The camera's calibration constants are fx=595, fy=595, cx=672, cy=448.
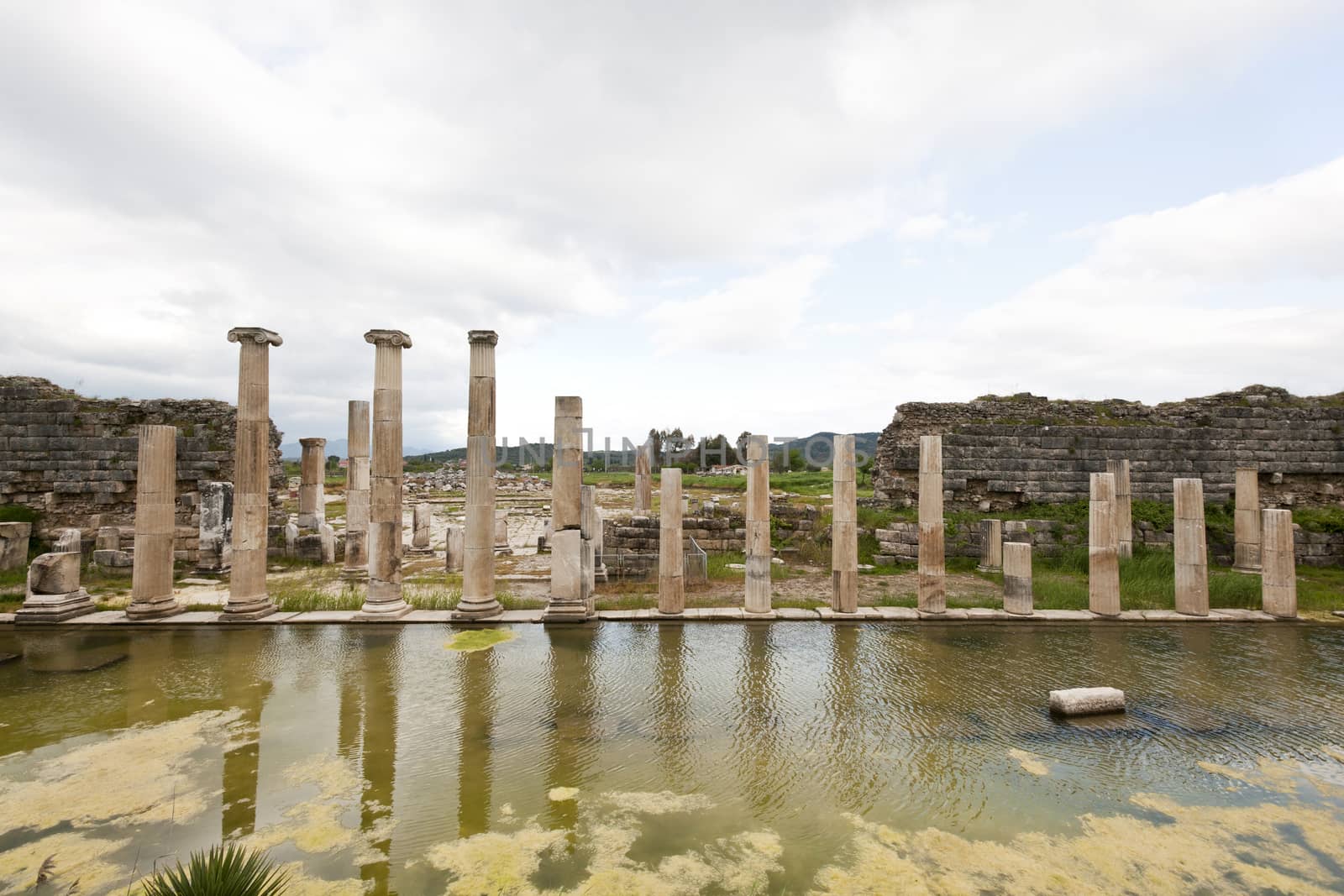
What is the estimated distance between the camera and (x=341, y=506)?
28.6 m

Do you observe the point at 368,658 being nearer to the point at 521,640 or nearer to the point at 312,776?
the point at 521,640

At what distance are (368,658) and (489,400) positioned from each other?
15.6 ft

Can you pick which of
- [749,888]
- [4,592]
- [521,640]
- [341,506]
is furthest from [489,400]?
[341,506]

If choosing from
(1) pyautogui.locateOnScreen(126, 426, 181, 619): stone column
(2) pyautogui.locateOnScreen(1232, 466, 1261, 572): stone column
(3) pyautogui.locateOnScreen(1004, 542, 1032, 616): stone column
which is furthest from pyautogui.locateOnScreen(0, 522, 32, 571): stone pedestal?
(2) pyautogui.locateOnScreen(1232, 466, 1261, 572): stone column

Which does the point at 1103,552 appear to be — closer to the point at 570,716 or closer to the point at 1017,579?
the point at 1017,579

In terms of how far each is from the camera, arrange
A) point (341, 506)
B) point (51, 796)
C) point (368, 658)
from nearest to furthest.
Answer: point (51, 796), point (368, 658), point (341, 506)

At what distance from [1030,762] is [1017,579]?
5.89 m

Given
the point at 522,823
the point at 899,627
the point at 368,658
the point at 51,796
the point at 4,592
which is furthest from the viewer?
the point at 4,592

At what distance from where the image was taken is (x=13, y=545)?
14727 millimetres

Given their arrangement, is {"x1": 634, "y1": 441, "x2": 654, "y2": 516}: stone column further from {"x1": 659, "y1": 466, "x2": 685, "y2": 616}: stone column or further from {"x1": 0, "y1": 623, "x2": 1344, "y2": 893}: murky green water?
{"x1": 0, "y1": 623, "x2": 1344, "y2": 893}: murky green water

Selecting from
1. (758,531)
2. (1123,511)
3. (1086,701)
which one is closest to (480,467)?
(758,531)

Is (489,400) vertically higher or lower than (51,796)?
higher

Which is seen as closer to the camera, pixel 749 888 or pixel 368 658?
pixel 749 888

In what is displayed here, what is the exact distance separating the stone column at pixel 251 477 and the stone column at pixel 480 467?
11.2 ft
